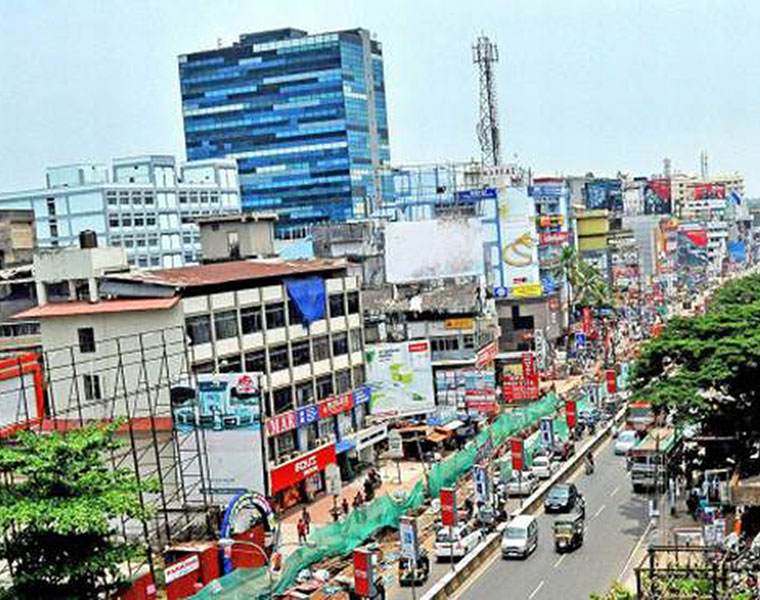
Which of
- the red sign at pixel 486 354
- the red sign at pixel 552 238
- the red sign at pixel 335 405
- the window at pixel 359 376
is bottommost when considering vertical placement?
the red sign at pixel 486 354

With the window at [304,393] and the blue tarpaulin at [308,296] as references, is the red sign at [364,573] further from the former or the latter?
the blue tarpaulin at [308,296]

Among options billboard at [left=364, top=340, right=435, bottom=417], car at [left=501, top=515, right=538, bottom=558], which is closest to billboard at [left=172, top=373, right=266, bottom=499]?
car at [left=501, top=515, right=538, bottom=558]

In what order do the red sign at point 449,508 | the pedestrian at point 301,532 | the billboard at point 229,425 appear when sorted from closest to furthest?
the red sign at point 449,508
the billboard at point 229,425
the pedestrian at point 301,532

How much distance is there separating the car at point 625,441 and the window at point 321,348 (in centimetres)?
1769

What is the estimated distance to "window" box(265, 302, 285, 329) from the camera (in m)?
55.7

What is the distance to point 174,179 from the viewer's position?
126 metres

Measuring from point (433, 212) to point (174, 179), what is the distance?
134 feet

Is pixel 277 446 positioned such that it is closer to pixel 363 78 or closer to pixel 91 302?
pixel 91 302

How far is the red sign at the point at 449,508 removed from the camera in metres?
42.8

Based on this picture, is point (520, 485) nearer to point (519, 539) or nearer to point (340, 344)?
point (519, 539)

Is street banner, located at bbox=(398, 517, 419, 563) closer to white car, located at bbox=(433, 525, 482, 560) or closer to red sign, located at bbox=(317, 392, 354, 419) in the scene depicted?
white car, located at bbox=(433, 525, 482, 560)

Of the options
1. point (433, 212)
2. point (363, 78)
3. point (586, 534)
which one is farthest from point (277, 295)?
point (363, 78)

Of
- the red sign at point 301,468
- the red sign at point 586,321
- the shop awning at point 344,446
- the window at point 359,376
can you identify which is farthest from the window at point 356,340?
the red sign at point 586,321

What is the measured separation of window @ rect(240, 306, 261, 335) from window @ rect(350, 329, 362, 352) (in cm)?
916
